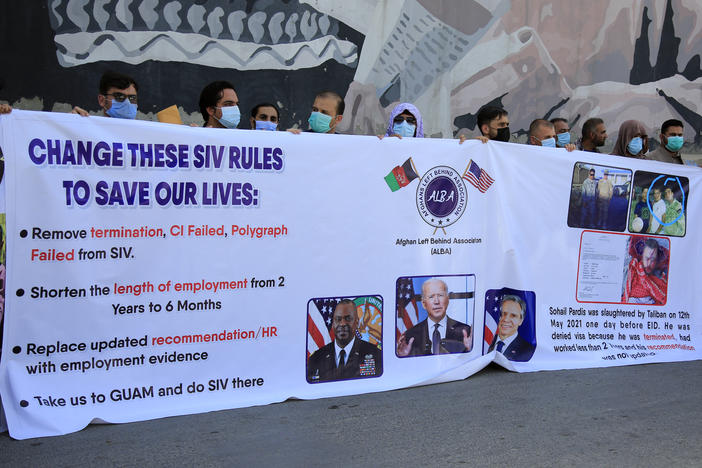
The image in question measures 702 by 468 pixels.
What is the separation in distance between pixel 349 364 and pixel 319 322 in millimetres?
355

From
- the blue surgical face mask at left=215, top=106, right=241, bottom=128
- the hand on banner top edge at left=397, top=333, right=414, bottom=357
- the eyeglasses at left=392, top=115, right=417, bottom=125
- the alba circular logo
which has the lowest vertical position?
the hand on banner top edge at left=397, top=333, right=414, bottom=357

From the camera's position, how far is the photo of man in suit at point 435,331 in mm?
4973

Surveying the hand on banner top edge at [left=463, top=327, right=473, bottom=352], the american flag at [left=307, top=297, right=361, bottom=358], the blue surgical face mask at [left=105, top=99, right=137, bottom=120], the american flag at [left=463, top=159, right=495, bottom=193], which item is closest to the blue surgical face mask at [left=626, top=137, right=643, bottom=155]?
the american flag at [left=463, top=159, right=495, bottom=193]

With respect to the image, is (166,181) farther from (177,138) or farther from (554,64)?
(554,64)

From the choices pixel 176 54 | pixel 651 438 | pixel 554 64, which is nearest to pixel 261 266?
pixel 651 438

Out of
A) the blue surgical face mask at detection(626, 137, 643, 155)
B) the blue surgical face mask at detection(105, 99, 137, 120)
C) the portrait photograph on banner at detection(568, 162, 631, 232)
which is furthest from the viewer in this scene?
the blue surgical face mask at detection(626, 137, 643, 155)

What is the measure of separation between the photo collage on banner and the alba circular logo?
1.07 m

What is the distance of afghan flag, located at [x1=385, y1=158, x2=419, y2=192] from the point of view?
496 centimetres

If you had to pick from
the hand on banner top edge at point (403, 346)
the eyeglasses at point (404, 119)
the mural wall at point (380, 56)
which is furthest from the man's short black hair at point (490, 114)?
the mural wall at point (380, 56)

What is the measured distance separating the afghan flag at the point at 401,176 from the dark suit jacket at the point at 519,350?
4.50 feet

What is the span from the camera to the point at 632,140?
20.5 feet

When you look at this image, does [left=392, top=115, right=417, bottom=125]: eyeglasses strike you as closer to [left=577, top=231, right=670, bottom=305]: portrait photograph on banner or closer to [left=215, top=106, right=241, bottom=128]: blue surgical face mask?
[left=215, top=106, right=241, bottom=128]: blue surgical face mask

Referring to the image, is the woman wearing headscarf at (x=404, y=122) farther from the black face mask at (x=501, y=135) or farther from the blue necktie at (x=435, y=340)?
the blue necktie at (x=435, y=340)

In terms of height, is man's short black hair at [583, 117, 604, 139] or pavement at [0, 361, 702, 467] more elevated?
man's short black hair at [583, 117, 604, 139]
